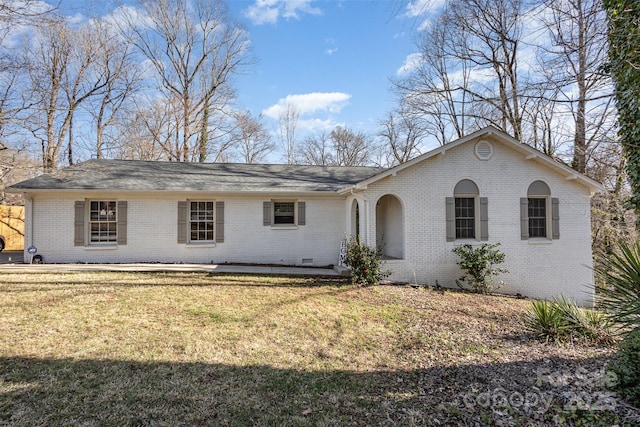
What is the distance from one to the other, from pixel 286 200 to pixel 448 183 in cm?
579

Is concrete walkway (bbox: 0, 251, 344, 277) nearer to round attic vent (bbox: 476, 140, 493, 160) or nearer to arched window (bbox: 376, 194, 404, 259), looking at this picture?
arched window (bbox: 376, 194, 404, 259)

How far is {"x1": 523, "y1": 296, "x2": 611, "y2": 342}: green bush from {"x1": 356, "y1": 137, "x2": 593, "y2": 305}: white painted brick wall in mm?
4018

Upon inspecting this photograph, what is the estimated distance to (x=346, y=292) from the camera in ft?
26.3

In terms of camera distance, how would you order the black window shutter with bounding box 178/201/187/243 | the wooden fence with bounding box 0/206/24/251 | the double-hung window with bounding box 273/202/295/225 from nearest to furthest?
the black window shutter with bounding box 178/201/187/243 → the double-hung window with bounding box 273/202/295/225 → the wooden fence with bounding box 0/206/24/251

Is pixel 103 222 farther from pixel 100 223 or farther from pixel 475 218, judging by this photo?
pixel 475 218

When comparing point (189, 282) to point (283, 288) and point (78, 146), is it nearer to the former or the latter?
point (283, 288)

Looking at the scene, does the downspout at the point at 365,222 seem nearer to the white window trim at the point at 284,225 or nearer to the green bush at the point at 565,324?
the white window trim at the point at 284,225

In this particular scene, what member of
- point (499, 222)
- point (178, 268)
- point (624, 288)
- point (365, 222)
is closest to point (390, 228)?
point (365, 222)

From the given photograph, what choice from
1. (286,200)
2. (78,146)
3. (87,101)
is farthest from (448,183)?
(78,146)

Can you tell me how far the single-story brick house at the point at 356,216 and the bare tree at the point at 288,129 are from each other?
1669 centimetres

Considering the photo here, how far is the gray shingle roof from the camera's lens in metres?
10.7


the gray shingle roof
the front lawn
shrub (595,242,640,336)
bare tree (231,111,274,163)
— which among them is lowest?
the front lawn

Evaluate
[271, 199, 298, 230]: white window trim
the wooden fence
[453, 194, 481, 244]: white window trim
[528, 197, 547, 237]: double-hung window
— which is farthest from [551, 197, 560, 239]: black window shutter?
the wooden fence

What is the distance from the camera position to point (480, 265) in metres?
9.22
